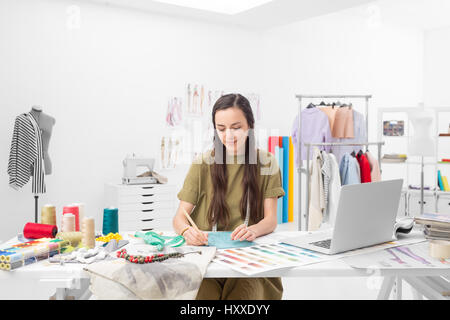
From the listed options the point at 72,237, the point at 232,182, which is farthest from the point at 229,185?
the point at 72,237

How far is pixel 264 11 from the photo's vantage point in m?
4.64

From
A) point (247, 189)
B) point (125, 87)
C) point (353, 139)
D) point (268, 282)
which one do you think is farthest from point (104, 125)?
point (268, 282)

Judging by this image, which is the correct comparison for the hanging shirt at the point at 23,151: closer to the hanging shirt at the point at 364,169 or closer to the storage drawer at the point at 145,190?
the storage drawer at the point at 145,190

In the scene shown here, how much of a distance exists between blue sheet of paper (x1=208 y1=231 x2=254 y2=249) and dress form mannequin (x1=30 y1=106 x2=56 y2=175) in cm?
251

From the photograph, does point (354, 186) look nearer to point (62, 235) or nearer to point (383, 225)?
point (383, 225)

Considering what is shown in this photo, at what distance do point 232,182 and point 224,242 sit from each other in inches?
13.9

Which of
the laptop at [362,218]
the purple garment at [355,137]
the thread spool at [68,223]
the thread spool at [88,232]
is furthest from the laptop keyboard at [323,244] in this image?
the purple garment at [355,137]

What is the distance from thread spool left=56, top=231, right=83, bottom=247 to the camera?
174 centimetres

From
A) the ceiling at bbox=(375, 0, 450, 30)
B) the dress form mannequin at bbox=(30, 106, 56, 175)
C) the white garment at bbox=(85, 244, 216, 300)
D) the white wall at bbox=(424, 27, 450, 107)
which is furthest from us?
the white wall at bbox=(424, 27, 450, 107)

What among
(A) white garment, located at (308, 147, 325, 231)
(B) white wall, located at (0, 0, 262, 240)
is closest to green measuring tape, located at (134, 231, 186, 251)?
(A) white garment, located at (308, 147, 325, 231)

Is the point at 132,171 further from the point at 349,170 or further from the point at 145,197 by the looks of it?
the point at 349,170

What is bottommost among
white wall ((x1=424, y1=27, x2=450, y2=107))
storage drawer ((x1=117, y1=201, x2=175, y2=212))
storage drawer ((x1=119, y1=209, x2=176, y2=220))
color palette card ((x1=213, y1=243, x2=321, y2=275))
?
storage drawer ((x1=119, y1=209, x2=176, y2=220))

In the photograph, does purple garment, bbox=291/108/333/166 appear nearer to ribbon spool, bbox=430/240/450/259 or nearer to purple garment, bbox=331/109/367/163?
purple garment, bbox=331/109/367/163

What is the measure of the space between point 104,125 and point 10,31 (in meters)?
1.21
